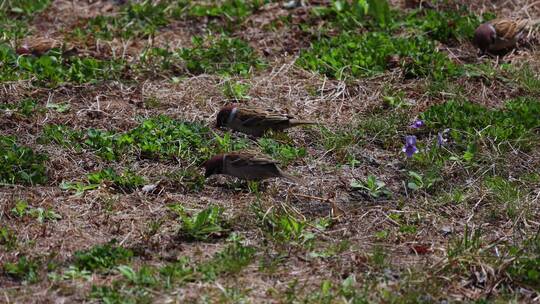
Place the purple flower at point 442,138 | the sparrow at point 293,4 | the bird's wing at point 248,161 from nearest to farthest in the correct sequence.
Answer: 1. the bird's wing at point 248,161
2. the purple flower at point 442,138
3. the sparrow at point 293,4

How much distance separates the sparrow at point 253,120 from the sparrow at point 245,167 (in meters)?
0.79

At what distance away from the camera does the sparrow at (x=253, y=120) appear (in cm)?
725

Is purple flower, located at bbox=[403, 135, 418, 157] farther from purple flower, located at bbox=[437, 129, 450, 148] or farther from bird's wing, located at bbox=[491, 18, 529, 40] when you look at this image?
bird's wing, located at bbox=[491, 18, 529, 40]

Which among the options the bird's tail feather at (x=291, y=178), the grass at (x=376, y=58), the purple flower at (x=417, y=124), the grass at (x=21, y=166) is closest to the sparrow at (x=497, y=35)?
the grass at (x=376, y=58)

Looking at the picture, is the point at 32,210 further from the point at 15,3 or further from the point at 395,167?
the point at 15,3

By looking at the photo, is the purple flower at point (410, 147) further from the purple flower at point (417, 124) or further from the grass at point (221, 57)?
the grass at point (221, 57)

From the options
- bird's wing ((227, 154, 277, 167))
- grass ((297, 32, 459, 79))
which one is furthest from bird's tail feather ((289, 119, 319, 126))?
grass ((297, 32, 459, 79))

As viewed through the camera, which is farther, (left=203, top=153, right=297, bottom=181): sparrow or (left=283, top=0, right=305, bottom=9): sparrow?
(left=283, top=0, right=305, bottom=9): sparrow

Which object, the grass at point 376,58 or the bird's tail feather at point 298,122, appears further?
the grass at point 376,58

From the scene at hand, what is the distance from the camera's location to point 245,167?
6.42 meters

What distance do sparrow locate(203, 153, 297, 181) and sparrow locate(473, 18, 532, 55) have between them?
3.14 m

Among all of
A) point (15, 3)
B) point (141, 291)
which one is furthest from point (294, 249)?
point (15, 3)

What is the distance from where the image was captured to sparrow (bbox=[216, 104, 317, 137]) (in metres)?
7.25

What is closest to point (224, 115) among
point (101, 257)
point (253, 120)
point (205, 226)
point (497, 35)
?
point (253, 120)
